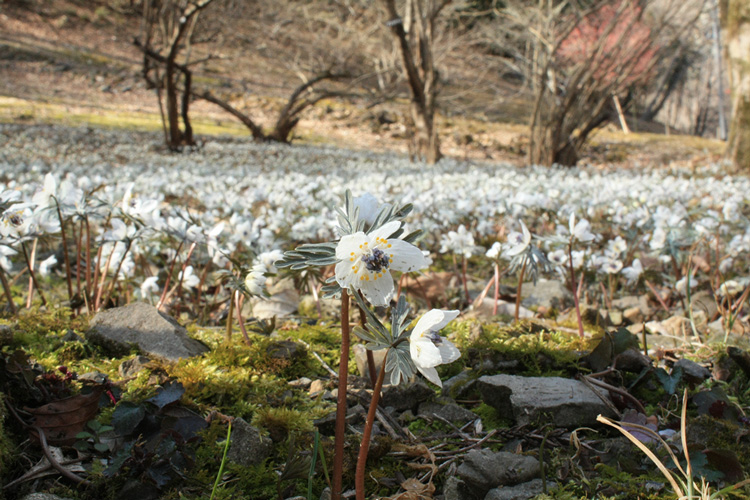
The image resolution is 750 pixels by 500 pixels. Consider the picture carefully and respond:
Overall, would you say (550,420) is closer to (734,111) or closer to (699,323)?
(699,323)

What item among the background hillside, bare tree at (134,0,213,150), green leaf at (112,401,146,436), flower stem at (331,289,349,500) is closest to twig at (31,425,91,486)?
green leaf at (112,401,146,436)

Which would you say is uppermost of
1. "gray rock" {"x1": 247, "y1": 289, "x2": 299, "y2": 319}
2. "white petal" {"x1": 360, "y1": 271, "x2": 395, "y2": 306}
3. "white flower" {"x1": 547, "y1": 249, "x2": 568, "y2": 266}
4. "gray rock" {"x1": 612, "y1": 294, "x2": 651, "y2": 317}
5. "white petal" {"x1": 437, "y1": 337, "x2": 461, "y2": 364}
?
"white petal" {"x1": 360, "y1": 271, "x2": 395, "y2": 306}

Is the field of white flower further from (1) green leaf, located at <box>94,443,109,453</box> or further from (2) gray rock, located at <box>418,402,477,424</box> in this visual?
(1) green leaf, located at <box>94,443,109,453</box>

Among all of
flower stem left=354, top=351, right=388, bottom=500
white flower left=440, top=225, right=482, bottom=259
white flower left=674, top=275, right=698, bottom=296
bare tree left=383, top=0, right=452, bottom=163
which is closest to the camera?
flower stem left=354, top=351, right=388, bottom=500

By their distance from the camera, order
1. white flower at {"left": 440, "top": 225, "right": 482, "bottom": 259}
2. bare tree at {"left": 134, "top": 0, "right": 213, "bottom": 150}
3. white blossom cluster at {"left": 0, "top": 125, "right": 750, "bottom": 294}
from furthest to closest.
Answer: bare tree at {"left": 134, "top": 0, "right": 213, "bottom": 150} → white flower at {"left": 440, "top": 225, "right": 482, "bottom": 259} → white blossom cluster at {"left": 0, "top": 125, "right": 750, "bottom": 294}

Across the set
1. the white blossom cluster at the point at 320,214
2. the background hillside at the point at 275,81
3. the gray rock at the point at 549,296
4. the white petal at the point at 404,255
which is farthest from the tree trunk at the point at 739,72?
the white petal at the point at 404,255

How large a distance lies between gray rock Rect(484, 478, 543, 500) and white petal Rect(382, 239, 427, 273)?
2.12 ft

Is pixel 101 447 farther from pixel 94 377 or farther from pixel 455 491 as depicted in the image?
pixel 455 491

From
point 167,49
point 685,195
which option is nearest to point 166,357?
point 685,195

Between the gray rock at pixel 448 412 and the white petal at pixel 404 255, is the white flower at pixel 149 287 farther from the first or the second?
the white petal at pixel 404 255

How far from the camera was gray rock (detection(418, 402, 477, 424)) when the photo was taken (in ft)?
5.70

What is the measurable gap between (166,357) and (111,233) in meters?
0.74

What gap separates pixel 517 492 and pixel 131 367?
1238mm

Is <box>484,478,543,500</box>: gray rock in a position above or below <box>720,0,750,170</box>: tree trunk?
below
